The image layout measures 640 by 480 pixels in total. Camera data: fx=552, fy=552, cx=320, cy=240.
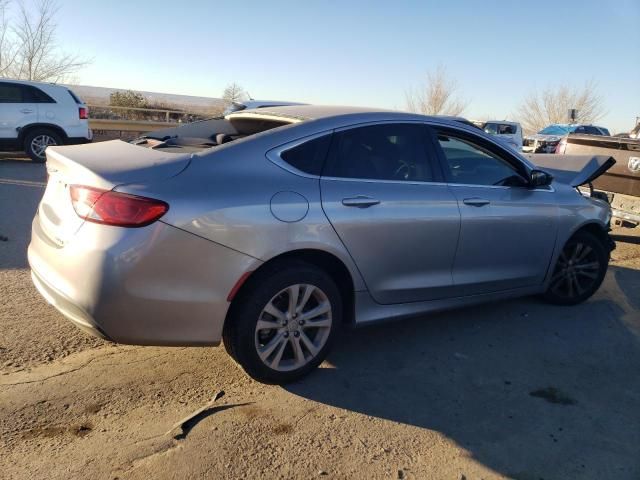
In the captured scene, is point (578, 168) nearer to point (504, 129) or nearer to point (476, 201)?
point (476, 201)

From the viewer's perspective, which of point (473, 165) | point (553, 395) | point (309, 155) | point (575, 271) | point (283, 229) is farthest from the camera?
point (575, 271)

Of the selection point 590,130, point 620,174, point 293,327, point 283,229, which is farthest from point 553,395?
point 590,130

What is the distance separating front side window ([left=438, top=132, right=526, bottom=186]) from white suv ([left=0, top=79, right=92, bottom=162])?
10.0 m

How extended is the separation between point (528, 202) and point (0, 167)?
1060cm

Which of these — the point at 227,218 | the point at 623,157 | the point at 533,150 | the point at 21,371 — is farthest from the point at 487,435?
the point at 533,150

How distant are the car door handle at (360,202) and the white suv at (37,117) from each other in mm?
10234

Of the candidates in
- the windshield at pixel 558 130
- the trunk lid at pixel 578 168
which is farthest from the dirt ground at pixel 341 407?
the windshield at pixel 558 130

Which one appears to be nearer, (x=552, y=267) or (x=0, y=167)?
(x=552, y=267)

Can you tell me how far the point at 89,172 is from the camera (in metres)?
2.95

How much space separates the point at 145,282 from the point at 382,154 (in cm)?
182

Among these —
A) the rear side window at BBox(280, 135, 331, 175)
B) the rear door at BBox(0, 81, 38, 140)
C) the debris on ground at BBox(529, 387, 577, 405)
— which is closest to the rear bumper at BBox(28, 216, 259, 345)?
the rear side window at BBox(280, 135, 331, 175)

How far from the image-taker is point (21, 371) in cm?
335

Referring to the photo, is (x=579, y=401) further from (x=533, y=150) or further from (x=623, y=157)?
(x=533, y=150)

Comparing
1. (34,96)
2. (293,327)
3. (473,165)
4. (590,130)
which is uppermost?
(590,130)
